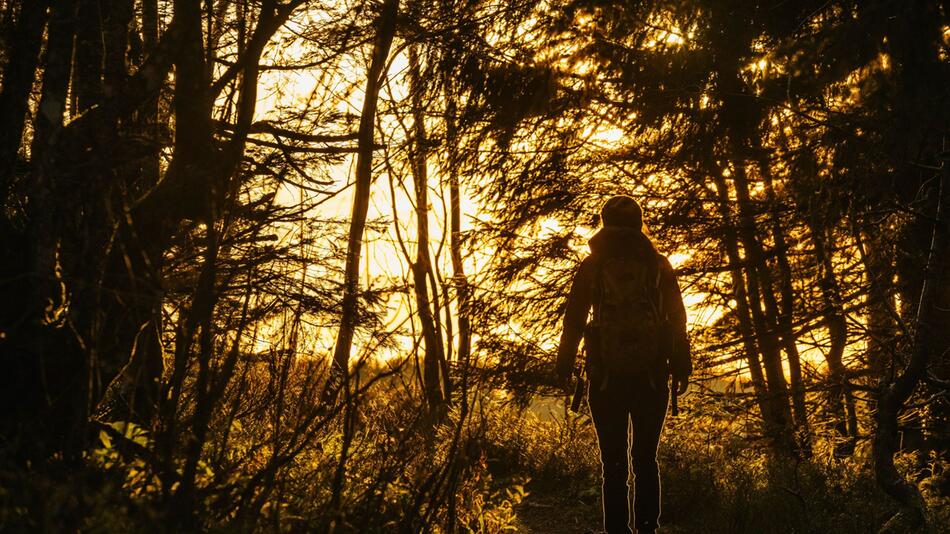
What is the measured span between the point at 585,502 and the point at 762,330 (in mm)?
2712

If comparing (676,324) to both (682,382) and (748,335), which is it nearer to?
(682,382)

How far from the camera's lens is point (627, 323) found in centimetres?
482

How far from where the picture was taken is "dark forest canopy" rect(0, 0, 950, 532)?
3.36 meters

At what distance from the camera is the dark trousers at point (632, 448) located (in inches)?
191

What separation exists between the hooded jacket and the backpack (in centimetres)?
6

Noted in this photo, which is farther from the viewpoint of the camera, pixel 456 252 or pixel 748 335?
pixel 456 252

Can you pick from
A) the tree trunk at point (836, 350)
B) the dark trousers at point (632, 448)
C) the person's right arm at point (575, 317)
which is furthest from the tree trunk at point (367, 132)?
the tree trunk at point (836, 350)

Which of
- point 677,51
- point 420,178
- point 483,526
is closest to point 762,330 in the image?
point 677,51

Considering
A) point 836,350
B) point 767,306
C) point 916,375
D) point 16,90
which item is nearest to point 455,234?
point 767,306

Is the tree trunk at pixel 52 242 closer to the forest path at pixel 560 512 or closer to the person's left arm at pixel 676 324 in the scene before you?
the person's left arm at pixel 676 324

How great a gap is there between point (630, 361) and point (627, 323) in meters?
0.23

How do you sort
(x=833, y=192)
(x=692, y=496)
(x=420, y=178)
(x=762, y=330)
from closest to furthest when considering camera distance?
(x=833, y=192) → (x=692, y=496) → (x=420, y=178) → (x=762, y=330)

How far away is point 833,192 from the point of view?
5.52 metres

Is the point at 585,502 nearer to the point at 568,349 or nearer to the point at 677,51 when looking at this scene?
the point at 568,349
